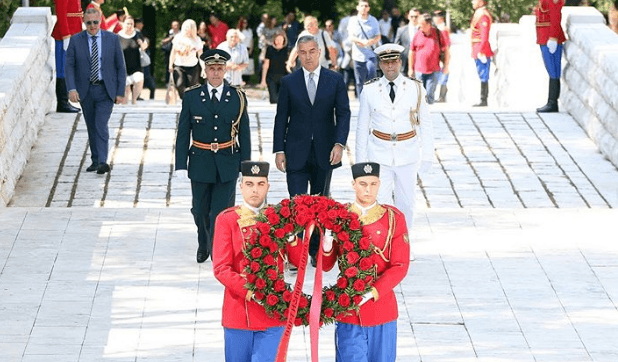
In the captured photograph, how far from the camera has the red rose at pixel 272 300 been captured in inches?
348

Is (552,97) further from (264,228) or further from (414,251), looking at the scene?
(264,228)

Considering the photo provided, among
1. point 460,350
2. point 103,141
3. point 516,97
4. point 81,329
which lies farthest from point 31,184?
point 516,97

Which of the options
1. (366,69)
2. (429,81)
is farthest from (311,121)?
(429,81)

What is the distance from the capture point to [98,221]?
14422mm

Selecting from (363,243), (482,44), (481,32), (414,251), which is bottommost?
(482,44)

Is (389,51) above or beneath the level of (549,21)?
above

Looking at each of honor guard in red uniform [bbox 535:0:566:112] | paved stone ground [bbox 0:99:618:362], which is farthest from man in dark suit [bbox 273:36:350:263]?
honor guard in red uniform [bbox 535:0:566:112]

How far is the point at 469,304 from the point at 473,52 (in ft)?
39.7

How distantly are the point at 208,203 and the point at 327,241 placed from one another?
4.32 metres

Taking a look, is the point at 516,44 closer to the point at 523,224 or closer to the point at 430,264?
the point at 523,224

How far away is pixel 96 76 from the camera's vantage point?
1614 cm

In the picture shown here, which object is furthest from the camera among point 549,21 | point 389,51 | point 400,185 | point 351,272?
point 549,21

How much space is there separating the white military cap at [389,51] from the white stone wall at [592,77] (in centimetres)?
484

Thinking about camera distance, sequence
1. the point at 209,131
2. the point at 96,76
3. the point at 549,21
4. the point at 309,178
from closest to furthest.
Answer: the point at 209,131, the point at 309,178, the point at 96,76, the point at 549,21
